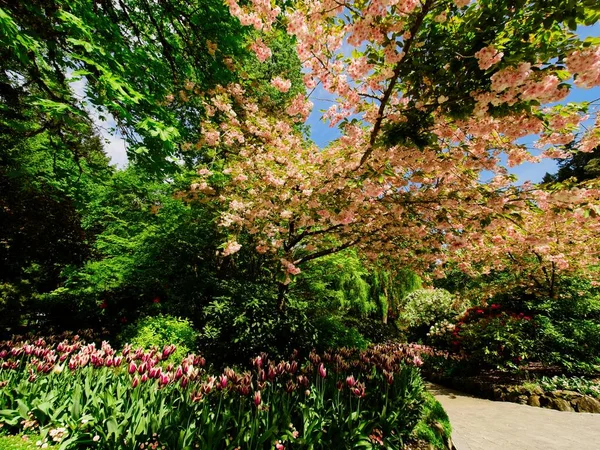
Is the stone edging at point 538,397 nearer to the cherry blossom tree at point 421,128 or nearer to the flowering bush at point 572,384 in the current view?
the flowering bush at point 572,384

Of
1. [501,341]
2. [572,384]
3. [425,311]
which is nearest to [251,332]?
[501,341]

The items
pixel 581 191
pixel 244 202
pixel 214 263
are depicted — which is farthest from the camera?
pixel 214 263

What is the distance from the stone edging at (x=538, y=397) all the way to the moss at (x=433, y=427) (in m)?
3.93

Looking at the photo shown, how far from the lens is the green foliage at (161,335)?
613cm

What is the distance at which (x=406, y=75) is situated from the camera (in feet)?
9.51

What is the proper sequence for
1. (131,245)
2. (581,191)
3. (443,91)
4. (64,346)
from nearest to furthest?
(443,91) → (581,191) → (64,346) → (131,245)

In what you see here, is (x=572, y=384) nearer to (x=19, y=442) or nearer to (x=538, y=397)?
(x=538, y=397)

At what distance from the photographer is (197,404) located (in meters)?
2.76

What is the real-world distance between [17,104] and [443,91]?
8415 millimetres

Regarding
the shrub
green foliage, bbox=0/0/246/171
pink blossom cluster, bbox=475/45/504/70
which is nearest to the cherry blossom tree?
pink blossom cluster, bbox=475/45/504/70

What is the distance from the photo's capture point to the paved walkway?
4.10m

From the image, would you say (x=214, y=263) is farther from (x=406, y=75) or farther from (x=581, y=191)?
(x=581, y=191)

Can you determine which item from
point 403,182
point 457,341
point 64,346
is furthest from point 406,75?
point 457,341

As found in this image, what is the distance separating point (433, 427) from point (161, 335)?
18.4ft
